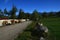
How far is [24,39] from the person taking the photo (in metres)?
12.2

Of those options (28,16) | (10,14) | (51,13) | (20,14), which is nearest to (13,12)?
(10,14)

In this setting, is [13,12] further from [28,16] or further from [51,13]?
[51,13]

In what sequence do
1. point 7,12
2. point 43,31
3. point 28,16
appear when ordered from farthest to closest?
point 28,16
point 7,12
point 43,31

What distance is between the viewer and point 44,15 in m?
144

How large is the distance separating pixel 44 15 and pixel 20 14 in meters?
29.0

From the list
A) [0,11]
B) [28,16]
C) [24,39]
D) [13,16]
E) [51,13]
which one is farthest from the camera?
[51,13]

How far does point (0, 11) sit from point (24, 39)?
89.6 metres

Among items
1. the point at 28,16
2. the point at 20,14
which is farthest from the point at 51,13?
→ the point at 20,14

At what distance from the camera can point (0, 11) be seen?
9988 cm

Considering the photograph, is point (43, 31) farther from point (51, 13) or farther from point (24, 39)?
point (51, 13)

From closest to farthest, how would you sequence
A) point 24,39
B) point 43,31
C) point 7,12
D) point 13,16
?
1. point 24,39
2. point 43,31
3. point 13,16
4. point 7,12

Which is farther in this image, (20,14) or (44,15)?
(44,15)

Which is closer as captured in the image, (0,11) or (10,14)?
(0,11)

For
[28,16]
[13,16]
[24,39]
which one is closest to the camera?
[24,39]
